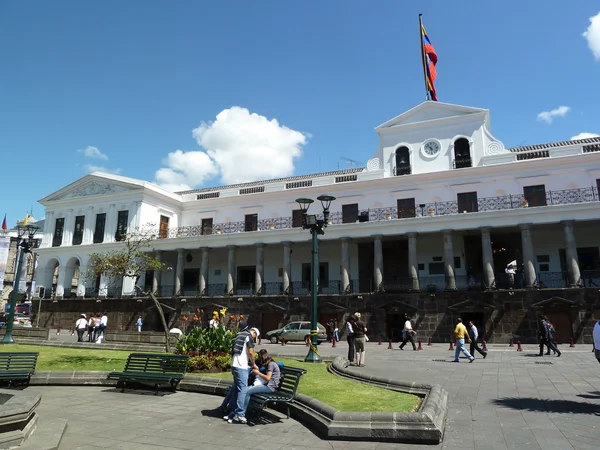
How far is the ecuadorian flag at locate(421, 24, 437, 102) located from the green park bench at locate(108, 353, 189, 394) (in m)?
30.6

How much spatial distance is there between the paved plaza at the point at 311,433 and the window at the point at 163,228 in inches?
1110

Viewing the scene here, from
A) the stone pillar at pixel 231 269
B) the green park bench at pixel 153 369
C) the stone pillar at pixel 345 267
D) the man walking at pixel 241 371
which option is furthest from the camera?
the stone pillar at pixel 231 269

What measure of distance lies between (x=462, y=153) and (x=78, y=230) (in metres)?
33.0

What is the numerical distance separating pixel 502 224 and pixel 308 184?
14956 mm

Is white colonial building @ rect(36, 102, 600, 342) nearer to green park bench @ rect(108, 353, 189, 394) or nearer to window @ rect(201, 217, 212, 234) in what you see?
window @ rect(201, 217, 212, 234)

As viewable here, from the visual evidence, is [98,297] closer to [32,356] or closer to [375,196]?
[375,196]

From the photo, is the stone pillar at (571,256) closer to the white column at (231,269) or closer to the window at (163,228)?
the white column at (231,269)

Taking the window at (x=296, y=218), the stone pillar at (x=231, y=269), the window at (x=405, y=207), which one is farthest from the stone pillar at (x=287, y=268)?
the window at (x=405, y=207)

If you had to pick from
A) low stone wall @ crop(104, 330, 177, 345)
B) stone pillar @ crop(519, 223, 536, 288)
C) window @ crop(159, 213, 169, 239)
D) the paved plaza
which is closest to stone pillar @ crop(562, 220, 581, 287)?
stone pillar @ crop(519, 223, 536, 288)

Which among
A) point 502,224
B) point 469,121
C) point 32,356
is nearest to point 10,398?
point 32,356

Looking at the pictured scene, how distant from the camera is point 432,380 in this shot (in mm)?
11219

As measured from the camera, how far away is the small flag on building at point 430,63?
34344 mm

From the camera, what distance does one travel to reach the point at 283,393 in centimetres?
762

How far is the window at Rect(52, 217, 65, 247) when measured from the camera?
40469mm
